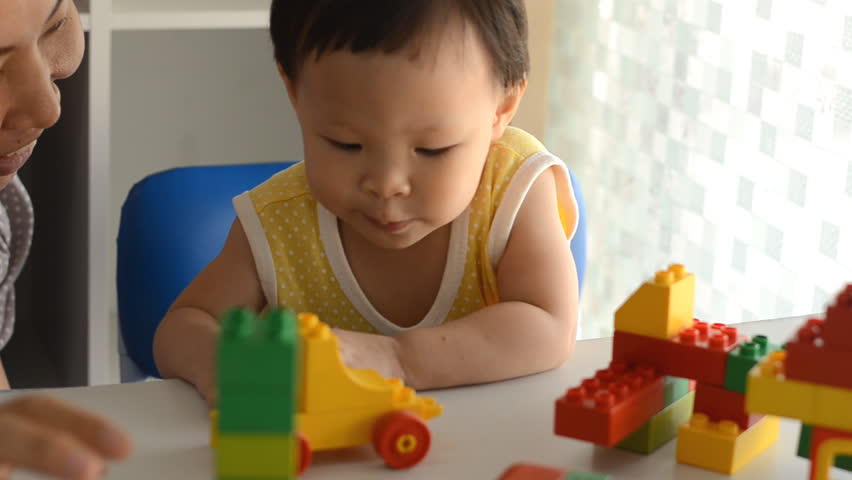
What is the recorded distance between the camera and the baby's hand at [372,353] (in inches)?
28.0

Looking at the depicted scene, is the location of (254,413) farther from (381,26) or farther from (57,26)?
(57,26)

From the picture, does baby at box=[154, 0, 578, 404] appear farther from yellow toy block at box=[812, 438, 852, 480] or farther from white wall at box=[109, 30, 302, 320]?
white wall at box=[109, 30, 302, 320]

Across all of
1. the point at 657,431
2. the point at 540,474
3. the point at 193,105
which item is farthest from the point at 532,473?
the point at 193,105

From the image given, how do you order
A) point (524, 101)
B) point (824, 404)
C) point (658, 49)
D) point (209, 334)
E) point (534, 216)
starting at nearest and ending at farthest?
point (824, 404), point (209, 334), point (534, 216), point (658, 49), point (524, 101)

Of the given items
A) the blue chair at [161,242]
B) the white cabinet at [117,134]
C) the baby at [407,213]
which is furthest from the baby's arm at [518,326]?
the white cabinet at [117,134]

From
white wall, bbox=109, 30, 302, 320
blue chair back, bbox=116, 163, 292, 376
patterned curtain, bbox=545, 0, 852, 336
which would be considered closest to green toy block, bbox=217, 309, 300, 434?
blue chair back, bbox=116, 163, 292, 376

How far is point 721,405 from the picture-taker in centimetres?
64

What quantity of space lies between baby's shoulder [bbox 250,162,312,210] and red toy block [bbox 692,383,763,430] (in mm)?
390

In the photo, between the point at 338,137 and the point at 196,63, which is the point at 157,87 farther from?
the point at 338,137

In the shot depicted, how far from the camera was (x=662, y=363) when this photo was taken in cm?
65

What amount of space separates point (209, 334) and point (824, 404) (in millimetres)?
416

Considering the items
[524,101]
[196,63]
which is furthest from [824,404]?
[196,63]

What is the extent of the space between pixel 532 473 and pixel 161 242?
57 centimetres

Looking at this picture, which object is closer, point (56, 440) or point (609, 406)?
point (56, 440)
